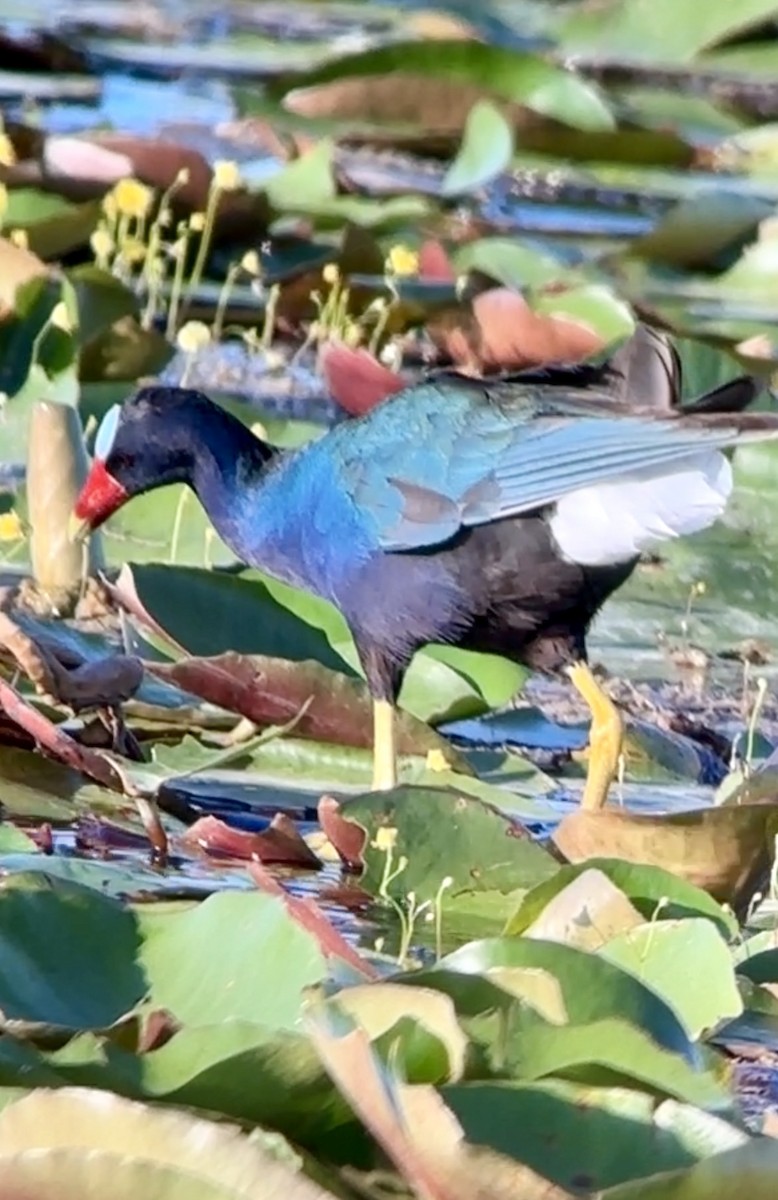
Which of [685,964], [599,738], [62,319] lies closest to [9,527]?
[62,319]

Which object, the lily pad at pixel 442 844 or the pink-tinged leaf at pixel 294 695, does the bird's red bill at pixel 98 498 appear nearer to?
the pink-tinged leaf at pixel 294 695

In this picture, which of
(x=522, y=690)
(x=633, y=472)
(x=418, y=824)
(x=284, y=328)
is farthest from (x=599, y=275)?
(x=418, y=824)

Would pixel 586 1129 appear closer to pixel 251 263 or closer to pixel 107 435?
pixel 107 435

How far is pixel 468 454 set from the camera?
3.65 m

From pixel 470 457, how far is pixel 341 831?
2.85 feet

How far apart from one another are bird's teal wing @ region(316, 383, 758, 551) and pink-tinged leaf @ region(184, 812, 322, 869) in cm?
69

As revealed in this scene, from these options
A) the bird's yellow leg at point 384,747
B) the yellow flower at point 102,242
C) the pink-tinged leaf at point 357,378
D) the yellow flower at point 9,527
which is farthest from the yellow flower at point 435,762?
the yellow flower at point 102,242

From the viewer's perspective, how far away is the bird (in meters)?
3.49

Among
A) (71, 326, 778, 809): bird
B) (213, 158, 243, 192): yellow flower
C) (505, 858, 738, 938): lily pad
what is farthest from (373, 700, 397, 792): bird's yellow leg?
(213, 158, 243, 192): yellow flower

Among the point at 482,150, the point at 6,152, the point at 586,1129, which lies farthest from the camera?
the point at 482,150

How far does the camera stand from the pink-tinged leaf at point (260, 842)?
A: 115 inches

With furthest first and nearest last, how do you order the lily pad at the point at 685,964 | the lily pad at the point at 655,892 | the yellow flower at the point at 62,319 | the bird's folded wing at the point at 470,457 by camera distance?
the yellow flower at the point at 62,319
the bird's folded wing at the point at 470,457
the lily pad at the point at 655,892
the lily pad at the point at 685,964

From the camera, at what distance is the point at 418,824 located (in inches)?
113

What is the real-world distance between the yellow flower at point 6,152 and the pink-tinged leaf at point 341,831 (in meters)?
2.87
